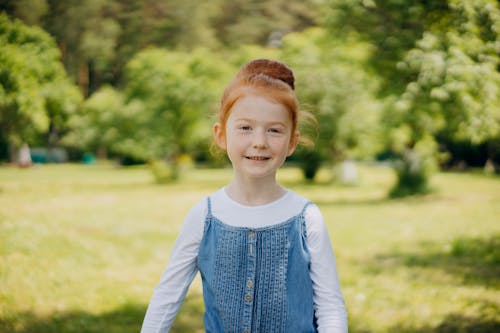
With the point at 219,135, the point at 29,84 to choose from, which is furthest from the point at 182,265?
the point at 29,84

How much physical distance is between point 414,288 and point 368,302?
0.69 meters

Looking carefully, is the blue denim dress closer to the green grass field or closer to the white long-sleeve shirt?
the white long-sleeve shirt

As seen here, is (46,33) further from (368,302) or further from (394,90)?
(368,302)

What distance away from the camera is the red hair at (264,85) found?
1.66 meters

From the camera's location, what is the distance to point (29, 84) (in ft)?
16.0

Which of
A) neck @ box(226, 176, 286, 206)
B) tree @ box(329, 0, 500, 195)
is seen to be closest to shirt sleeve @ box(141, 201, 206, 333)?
neck @ box(226, 176, 286, 206)

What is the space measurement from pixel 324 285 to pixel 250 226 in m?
0.33

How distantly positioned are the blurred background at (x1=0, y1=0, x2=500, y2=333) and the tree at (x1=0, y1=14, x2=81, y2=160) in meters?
0.02

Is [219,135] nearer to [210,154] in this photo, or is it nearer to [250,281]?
[250,281]

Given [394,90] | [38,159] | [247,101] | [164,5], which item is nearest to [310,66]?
[164,5]

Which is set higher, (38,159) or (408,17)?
(408,17)

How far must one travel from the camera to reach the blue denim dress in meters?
1.68

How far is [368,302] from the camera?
404 centimetres

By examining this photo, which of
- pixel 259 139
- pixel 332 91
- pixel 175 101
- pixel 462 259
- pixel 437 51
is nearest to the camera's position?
pixel 259 139
